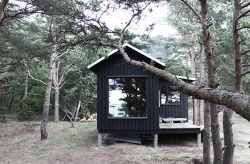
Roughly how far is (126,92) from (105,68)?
1312mm

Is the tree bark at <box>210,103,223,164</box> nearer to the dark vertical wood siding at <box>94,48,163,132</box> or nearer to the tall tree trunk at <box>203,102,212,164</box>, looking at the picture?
the tall tree trunk at <box>203,102,212,164</box>

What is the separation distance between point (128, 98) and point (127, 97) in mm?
58

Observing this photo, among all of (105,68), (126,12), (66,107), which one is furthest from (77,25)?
(66,107)

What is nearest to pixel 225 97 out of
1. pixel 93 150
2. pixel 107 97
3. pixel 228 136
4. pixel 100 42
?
pixel 228 136

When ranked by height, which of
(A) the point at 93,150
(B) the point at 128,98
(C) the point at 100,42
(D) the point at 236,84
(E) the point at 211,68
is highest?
(C) the point at 100,42

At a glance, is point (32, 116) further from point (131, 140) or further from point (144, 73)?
point (144, 73)

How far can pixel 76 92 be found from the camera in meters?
15.6

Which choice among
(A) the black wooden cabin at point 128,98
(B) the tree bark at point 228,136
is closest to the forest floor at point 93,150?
(A) the black wooden cabin at point 128,98

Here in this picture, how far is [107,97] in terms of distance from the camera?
23.9ft

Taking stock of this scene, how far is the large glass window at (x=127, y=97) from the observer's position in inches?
285

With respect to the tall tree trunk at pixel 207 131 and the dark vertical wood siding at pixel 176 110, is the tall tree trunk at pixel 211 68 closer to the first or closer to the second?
the tall tree trunk at pixel 207 131

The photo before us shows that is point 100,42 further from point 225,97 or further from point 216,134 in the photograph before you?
point 225,97

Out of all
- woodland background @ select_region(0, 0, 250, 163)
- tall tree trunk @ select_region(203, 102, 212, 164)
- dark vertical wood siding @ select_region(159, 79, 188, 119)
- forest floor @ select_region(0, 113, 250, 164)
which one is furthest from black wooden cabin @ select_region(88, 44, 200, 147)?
tall tree trunk @ select_region(203, 102, 212, 164)

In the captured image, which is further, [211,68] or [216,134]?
[216,134]
